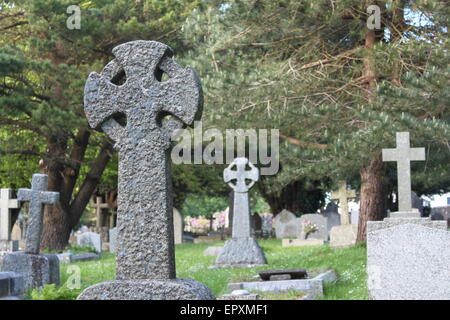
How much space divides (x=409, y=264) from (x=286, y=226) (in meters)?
19.9

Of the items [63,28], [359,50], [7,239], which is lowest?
[7,239]

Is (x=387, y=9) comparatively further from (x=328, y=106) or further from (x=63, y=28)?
(x=63, y=28)

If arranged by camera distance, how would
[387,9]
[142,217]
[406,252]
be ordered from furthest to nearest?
[387,9], [406,252], [142,217]

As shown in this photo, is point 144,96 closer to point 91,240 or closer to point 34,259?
point 34,259

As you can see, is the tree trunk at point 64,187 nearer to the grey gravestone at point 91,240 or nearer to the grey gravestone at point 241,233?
the grey gravestone at point 91,240

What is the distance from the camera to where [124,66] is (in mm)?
4656

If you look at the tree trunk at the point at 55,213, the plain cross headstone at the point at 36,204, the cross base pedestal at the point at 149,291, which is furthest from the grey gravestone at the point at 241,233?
the cross base pedestal at the point at 149,291

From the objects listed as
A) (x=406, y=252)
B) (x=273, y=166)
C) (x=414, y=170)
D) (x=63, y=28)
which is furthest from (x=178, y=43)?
(x=406, y=252)

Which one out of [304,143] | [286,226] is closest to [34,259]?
[304,143]

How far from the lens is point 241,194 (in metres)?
13.1

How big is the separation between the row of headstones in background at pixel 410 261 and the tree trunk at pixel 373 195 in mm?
5670

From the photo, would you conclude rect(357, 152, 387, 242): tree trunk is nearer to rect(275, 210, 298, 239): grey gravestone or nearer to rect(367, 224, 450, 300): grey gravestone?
rect(367, 224, 450, 300): grey gravestone

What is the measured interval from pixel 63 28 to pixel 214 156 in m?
7.58

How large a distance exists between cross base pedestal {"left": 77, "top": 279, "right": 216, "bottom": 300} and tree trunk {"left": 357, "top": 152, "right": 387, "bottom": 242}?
29.7ft
